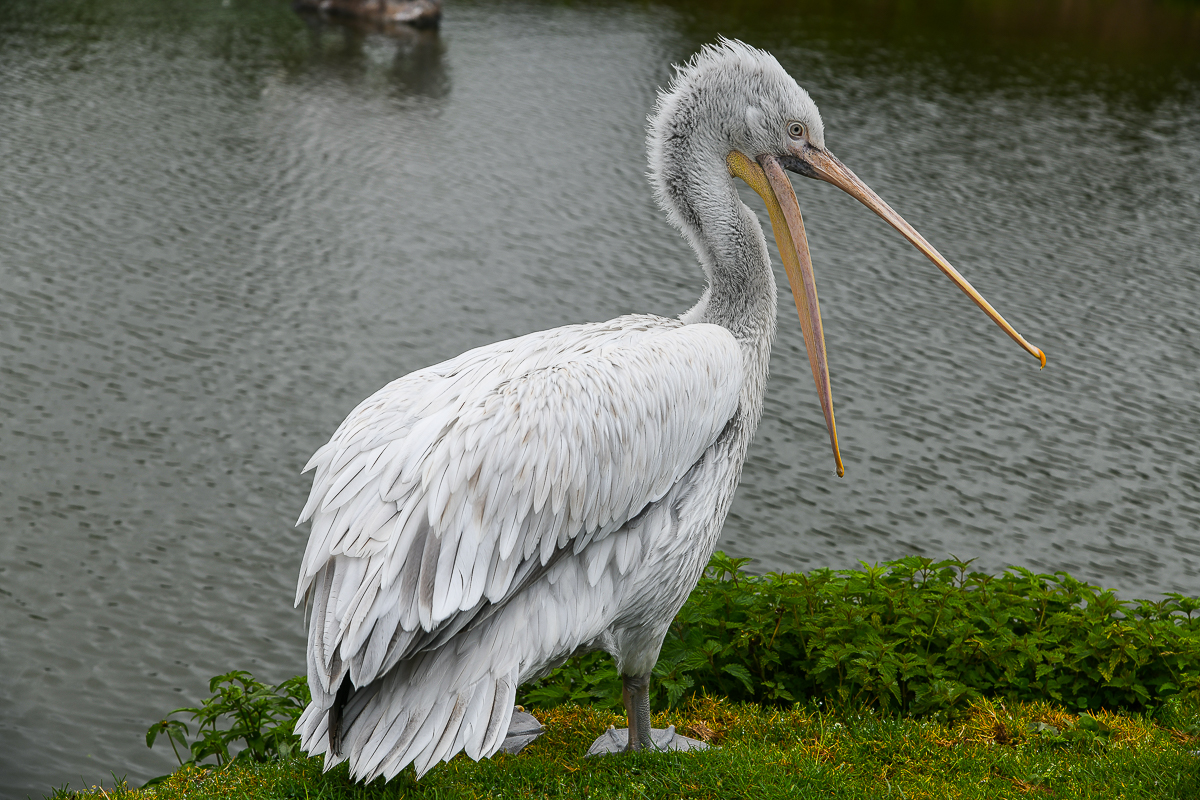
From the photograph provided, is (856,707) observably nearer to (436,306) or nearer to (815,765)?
(815,765)

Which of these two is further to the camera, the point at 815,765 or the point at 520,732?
the point at 520,732

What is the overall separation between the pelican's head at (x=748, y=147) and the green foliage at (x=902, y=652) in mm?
1374

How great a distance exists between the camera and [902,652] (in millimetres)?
4871

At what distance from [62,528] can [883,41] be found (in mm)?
22491

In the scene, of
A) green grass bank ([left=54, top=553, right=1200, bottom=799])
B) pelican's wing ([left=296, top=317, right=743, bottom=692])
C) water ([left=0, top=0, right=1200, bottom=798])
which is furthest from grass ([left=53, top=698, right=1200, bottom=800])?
water ([left=0, top=0, right=1200, bottom=798])

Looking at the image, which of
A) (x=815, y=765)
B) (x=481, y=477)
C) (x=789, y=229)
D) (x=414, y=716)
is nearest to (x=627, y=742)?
(x=815, y=765)

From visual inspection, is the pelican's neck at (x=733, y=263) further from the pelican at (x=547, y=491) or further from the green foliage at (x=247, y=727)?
the green foliage at (x=247, y=727)

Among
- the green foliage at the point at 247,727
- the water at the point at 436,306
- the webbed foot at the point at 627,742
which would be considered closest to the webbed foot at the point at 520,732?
the webbed foot at the point at 627,742

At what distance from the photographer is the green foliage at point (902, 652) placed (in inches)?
185

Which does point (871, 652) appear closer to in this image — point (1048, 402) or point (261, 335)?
point (1048, 402)

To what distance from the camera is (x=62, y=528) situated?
291 inches

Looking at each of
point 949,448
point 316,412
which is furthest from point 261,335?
point 949,448

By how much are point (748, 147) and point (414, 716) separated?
2.40m

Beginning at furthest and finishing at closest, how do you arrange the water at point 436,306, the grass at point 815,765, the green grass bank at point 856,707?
1. the water at point 436,306
2. the green grass bank at point 856,707
3. the grass at point 815,765
